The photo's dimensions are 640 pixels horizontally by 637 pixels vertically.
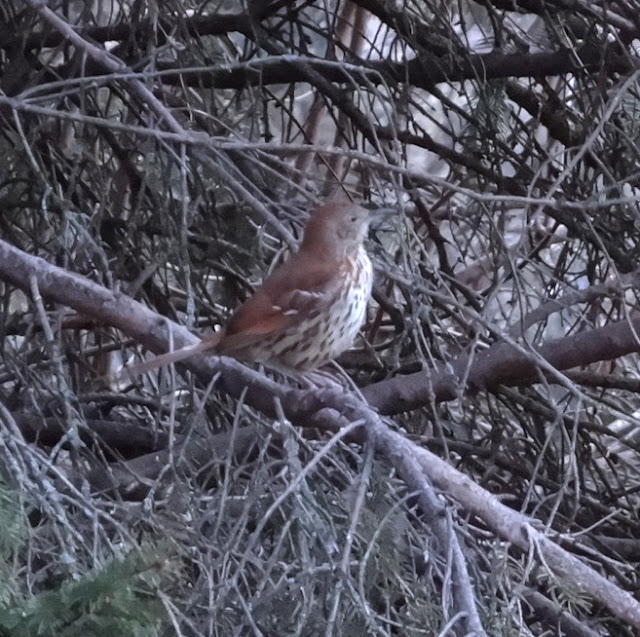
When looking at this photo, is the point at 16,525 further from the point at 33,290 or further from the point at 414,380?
the point at 414,380

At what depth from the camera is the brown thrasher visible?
3.39m

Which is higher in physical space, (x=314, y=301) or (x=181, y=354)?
(x=314, y=301)

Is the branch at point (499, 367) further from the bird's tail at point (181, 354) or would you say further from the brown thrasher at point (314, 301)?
the bird's tail at point (181, 354)

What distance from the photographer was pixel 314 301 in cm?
347

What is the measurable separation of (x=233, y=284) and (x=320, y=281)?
0.67 m

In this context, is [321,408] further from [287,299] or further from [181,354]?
[287,299]

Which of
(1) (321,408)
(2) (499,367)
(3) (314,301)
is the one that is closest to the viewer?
(1) (321,408)

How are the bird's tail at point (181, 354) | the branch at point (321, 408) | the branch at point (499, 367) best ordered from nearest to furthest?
the branch at point (321, 408) < the bird's tail at point (181, 354) < the branch at point (499, 367)

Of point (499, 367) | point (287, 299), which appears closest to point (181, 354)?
point (287, 299)

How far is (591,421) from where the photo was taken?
13.5 feet

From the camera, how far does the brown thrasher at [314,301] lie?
11.1 feet

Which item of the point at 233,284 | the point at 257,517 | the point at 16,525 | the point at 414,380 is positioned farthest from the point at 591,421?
the point at 16,525

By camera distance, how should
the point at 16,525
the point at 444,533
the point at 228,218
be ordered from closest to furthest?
the point at 16,525, the point at 444,533, the point at 228,218

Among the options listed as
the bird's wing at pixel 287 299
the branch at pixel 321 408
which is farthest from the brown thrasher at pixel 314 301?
the branch at pixel 321 408
